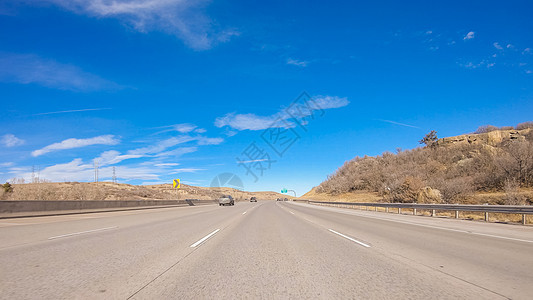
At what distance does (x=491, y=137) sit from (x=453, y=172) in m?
16.2

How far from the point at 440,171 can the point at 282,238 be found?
165 ft

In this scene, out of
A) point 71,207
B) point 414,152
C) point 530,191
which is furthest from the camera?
point 414,152

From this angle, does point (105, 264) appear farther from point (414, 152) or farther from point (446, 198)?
point (414, 152)

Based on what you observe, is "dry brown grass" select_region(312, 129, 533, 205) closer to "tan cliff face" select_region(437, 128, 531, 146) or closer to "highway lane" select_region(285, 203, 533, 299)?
"tan cliff face" select_region(437, 128, 531, 146)

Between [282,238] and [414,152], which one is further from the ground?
[414,152]

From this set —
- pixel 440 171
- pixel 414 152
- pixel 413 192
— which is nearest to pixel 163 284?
pixel 413 192

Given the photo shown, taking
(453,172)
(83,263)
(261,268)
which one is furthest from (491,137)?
(83,263)

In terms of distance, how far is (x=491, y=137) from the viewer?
58250 mm

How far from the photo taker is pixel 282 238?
10594 millimetres

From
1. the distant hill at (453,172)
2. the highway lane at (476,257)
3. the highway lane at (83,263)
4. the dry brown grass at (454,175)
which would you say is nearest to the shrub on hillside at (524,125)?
the distant hill at (453,172)

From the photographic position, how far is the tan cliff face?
54750 mm

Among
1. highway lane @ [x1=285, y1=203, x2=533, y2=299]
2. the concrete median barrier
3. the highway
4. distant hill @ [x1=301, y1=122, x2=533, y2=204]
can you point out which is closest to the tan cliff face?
distant hill @ [x1=301, y1=122, x2=533, y2=204]

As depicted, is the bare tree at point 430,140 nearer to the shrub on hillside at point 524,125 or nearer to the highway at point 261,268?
the shrub on hillside at point 524,125

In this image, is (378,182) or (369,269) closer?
(369,269)
